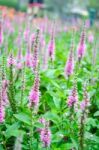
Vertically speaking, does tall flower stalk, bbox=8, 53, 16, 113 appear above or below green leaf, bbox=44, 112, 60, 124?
above

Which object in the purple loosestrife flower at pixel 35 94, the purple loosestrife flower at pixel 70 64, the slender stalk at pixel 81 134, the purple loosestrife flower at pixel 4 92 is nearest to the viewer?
the slender stalk at pixel 81 134

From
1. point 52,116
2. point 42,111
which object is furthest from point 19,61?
point 52,116

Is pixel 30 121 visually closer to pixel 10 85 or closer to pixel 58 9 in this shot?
pixel 10 85

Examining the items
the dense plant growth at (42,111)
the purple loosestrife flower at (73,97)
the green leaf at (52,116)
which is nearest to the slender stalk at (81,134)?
the dense plant growth at (42,111)

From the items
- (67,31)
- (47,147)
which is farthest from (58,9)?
(47,147)

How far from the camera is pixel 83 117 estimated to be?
2959 mm

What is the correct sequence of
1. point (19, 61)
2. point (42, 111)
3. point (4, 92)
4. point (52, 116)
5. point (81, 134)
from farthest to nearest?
point (19, 61), point (42, 111), point (52, 116), point (4, 92), point (81, 134)

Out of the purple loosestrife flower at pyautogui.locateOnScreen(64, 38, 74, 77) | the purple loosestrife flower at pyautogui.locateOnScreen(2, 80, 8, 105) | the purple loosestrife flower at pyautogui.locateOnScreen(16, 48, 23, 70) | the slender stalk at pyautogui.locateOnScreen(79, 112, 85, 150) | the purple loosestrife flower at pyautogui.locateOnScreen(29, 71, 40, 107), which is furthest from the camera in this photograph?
the purple loosestrife flower at pyautogui.locateOnScreen(16, 48, 23, 70)

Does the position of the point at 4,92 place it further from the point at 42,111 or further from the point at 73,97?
the point at 42,111

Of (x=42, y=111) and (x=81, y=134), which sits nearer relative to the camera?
(x=81, y=134)

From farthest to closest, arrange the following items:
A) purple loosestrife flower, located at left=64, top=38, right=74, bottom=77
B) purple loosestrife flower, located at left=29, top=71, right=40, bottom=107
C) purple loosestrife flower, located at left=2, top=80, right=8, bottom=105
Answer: purple loosestrife flower, located at left=64, top=38, right=74, bottom=77 < purple loosestrife flower, located at left=2, top=80, right=8, bottom=105 < purple loosestrife flower, located at left=29, top=71, right=40, bottom=107

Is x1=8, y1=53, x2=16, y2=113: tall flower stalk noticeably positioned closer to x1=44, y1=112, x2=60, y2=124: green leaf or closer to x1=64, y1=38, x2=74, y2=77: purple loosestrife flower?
x1=44, y1=112, x2=60, y2=124: green leaf

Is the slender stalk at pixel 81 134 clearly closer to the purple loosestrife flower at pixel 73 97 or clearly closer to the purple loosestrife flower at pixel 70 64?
the purple loosestrife flower at pixel 73 97

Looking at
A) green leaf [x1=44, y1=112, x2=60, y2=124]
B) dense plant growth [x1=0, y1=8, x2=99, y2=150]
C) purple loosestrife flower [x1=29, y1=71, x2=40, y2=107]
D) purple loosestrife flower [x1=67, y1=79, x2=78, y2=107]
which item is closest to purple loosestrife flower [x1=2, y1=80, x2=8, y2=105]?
dense plant growth [x1=0, y1=8, x2=99, y2=150]
